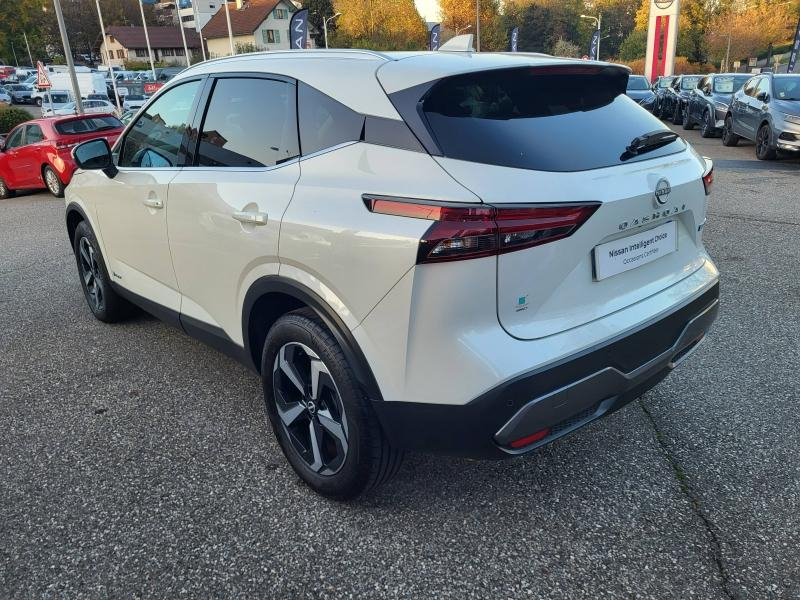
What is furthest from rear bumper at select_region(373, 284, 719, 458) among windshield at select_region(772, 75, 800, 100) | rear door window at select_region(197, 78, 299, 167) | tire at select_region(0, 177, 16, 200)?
tire at select_region(0, 177, 16, 200)

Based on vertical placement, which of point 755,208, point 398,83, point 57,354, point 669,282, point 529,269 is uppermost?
point 398,83

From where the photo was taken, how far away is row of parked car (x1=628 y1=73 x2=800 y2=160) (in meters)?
11.4

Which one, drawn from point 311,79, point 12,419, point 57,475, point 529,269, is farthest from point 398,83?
point 12,419

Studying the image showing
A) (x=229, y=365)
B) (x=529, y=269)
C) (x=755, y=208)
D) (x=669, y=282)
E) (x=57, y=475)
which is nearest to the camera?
(x=529, y=269)

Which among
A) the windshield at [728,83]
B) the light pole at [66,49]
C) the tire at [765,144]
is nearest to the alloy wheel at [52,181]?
the light pole at [66,49]

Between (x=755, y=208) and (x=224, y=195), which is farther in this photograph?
(x=755, y=208)

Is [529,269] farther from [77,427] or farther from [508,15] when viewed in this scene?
[508,15]

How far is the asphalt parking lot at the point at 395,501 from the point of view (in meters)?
2.21

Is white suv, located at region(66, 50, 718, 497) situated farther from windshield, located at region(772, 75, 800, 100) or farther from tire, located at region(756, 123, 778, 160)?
windshield, located at region(772, 75, 800, 100)

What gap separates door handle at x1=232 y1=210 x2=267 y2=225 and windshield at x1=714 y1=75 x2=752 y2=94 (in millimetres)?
16956

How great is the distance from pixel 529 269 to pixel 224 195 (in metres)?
1.48

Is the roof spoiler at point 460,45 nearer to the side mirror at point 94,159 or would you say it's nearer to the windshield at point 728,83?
the side mirror at point 94,159

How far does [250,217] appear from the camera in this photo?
8.50ft

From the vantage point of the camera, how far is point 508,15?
84.2 m
